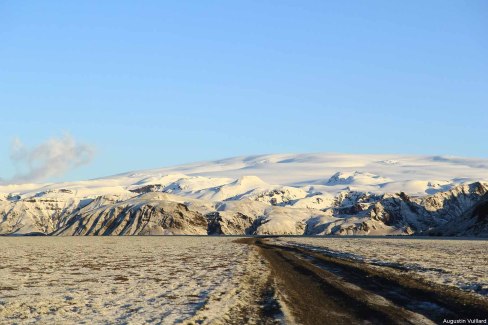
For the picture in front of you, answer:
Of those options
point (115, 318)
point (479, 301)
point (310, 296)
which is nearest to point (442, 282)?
point (479, 301)

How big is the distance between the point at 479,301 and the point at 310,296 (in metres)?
5.47

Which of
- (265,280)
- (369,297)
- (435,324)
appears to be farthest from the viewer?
(265,280)

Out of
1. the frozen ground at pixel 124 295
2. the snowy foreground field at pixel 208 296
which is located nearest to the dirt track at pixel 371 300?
the snowy foreground field at pixel 208 296

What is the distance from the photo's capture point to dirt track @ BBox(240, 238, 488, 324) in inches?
597

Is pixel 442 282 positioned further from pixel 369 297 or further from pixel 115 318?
pixel 115 318

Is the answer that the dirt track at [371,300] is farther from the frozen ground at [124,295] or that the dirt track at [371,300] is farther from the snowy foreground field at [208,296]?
the frozen ground at [124,295]

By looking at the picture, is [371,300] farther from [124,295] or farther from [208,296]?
[124,295]

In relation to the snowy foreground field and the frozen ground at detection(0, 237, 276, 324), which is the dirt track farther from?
the frozen ground at detection(0, 237, 276, 324)

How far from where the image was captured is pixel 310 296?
19.4 m

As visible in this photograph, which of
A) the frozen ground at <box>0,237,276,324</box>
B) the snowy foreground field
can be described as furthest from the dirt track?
the frozen ground at <box>0,237,276,324</box>

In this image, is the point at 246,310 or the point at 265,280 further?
the point at 265,280

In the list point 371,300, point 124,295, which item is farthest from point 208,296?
point 371,300

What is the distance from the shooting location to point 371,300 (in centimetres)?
1825

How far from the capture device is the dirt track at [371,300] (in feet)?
49.7
